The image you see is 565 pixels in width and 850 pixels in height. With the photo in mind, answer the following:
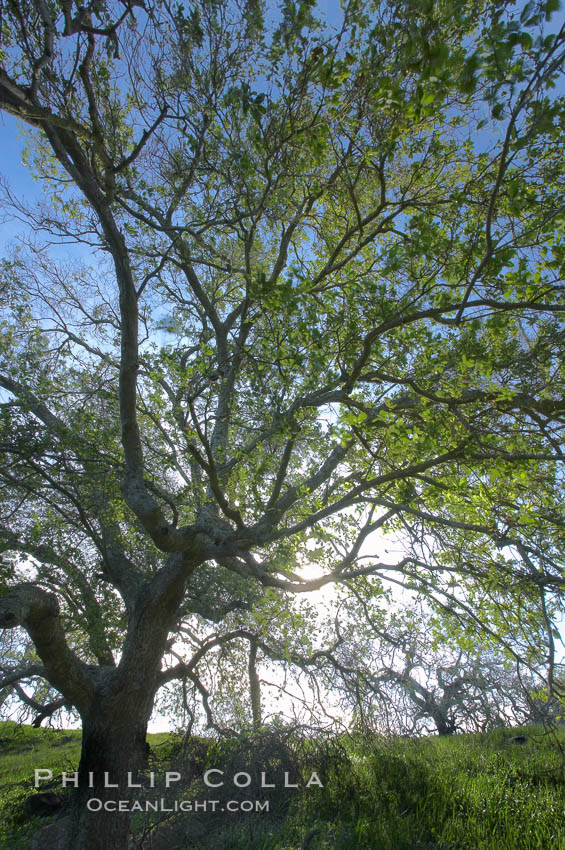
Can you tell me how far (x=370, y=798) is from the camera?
600 cm

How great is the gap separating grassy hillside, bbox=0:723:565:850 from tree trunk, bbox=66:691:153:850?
14.0 inches

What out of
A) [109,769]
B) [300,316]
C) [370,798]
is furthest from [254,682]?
[300,316]

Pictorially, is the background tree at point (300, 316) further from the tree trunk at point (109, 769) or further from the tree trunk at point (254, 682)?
the tree trunk at point (254, 682)

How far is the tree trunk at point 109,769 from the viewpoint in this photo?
5629 millimetres

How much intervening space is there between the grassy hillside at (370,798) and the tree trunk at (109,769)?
0.36 metres

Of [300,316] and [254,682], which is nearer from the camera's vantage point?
[300,316]

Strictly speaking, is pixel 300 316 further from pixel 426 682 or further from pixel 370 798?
pixel 426 682

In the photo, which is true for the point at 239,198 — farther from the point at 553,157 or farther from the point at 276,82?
the point at 553,157

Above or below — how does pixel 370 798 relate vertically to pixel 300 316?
below

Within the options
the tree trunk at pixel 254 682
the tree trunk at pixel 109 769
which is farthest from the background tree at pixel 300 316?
the tree trunk at pixel 254 682

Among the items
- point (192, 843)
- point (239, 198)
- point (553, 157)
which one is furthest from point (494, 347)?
point (192, 843)

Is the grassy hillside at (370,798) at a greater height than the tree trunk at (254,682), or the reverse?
the tree trunk at (254,682)

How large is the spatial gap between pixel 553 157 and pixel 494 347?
2.23m

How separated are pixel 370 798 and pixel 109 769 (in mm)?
3645
